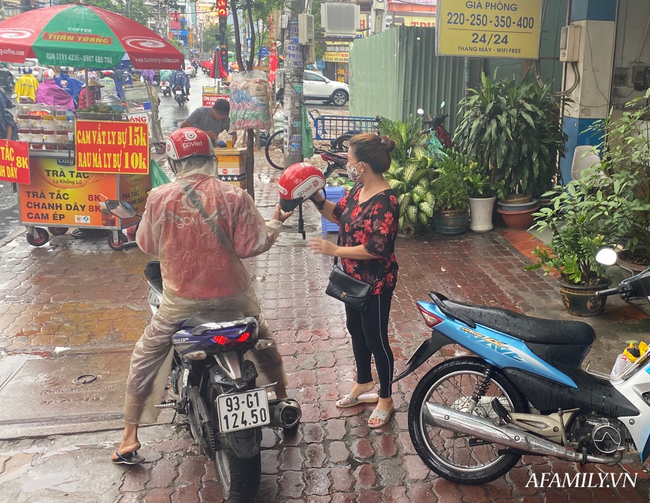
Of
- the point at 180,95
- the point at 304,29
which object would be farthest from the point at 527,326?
the point at 180,95

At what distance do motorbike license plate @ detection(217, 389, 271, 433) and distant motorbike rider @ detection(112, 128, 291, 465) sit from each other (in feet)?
1.79

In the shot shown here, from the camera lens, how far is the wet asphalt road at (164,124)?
9.24 metres

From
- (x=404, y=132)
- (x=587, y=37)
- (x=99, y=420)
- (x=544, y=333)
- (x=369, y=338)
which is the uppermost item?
(x=587, y=37)

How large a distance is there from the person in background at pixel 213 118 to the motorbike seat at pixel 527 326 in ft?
21.4

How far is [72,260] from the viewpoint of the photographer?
23.9ft

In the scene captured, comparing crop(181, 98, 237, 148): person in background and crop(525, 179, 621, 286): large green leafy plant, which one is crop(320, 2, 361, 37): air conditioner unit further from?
crop(525, 179, 621, 286): large green leafy plant

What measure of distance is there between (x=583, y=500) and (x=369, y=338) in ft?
4.52

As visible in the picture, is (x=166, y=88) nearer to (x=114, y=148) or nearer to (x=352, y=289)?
(x=114, y=148)

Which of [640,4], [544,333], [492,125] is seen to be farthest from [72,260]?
[640,4]

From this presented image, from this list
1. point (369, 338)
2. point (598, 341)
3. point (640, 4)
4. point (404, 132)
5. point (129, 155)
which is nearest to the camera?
point (369, 338)

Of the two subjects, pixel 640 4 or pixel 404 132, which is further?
pixel 404 132

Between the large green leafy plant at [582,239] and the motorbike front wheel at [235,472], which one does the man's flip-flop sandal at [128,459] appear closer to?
the motorbike front wheel at [235,472]

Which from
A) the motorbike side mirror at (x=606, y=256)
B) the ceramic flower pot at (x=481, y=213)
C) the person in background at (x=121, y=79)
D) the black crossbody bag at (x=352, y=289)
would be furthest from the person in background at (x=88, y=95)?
the person in background at (x=121, y=79)

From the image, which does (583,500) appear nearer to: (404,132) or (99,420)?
(99,420)
